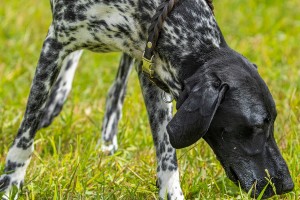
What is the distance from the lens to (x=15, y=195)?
4625 mm

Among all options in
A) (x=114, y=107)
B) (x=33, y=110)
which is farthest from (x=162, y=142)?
(x=114, y=107)

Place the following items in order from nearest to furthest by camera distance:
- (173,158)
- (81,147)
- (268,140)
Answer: (268,140)
(173,158)
(81,147)

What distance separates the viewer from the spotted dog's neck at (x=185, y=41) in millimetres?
4293

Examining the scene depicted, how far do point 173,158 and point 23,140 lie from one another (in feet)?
2.85

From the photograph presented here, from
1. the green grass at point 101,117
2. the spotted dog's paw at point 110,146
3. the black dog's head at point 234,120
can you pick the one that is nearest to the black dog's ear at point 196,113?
the black dog's head at point 234,120

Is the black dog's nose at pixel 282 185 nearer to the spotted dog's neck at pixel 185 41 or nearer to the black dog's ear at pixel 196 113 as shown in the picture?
the black dog's ear at pixel 196 113

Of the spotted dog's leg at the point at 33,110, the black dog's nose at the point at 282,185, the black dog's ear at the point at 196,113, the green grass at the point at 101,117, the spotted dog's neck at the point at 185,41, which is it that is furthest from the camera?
the green grass at the point at 101,117

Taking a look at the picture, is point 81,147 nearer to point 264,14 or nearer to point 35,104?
point 35,104

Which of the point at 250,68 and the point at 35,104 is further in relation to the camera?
the point at 35,104

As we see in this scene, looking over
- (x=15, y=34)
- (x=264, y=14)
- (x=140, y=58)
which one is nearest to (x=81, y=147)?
(x=140, y=58)

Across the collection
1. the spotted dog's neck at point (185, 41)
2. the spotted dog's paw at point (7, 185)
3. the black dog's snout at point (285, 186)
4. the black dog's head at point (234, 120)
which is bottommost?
the spotted dog's paw at point (7, 185)

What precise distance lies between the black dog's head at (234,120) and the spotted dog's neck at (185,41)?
0.11 metres

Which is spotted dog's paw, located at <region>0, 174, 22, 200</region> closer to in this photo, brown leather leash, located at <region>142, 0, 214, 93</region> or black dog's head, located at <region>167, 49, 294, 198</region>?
brown leather leash, located at <region>142, 0, 214, 93</region>

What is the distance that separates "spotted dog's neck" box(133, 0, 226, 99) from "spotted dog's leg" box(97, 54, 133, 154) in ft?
Answer: 4.68
